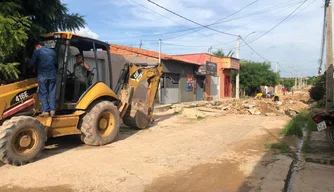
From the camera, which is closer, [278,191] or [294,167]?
[278,191]

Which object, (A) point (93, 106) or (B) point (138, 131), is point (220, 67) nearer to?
(B) point (138, 131)

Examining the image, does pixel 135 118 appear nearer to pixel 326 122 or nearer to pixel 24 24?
pixel 24 24

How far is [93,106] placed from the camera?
8.68 meters

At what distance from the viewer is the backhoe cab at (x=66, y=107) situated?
259 inches

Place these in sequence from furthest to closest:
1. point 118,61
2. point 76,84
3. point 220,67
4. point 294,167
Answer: point 220,67, point 118,61, point 76,84, point 294,167

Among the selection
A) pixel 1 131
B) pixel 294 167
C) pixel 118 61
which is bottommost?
pixel 294 167

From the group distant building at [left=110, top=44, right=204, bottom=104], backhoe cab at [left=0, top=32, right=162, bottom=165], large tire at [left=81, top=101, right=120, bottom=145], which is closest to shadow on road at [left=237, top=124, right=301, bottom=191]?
large tire at [left=81, top=101, right=120, bottom=145]

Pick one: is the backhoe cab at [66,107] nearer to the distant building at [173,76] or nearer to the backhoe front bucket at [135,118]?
the backhoe front bucket at [135,118]

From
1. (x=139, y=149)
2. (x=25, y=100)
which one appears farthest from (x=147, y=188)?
(x=25, y=100)

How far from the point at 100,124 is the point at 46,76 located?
220cm

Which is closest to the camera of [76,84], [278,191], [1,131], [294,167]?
[278,191]

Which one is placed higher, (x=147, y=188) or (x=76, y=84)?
(x=76, y=84)

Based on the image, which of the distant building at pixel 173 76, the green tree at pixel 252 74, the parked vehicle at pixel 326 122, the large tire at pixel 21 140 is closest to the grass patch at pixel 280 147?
the parked vehicle at pixel 326 122

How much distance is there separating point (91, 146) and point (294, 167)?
5.08 m
